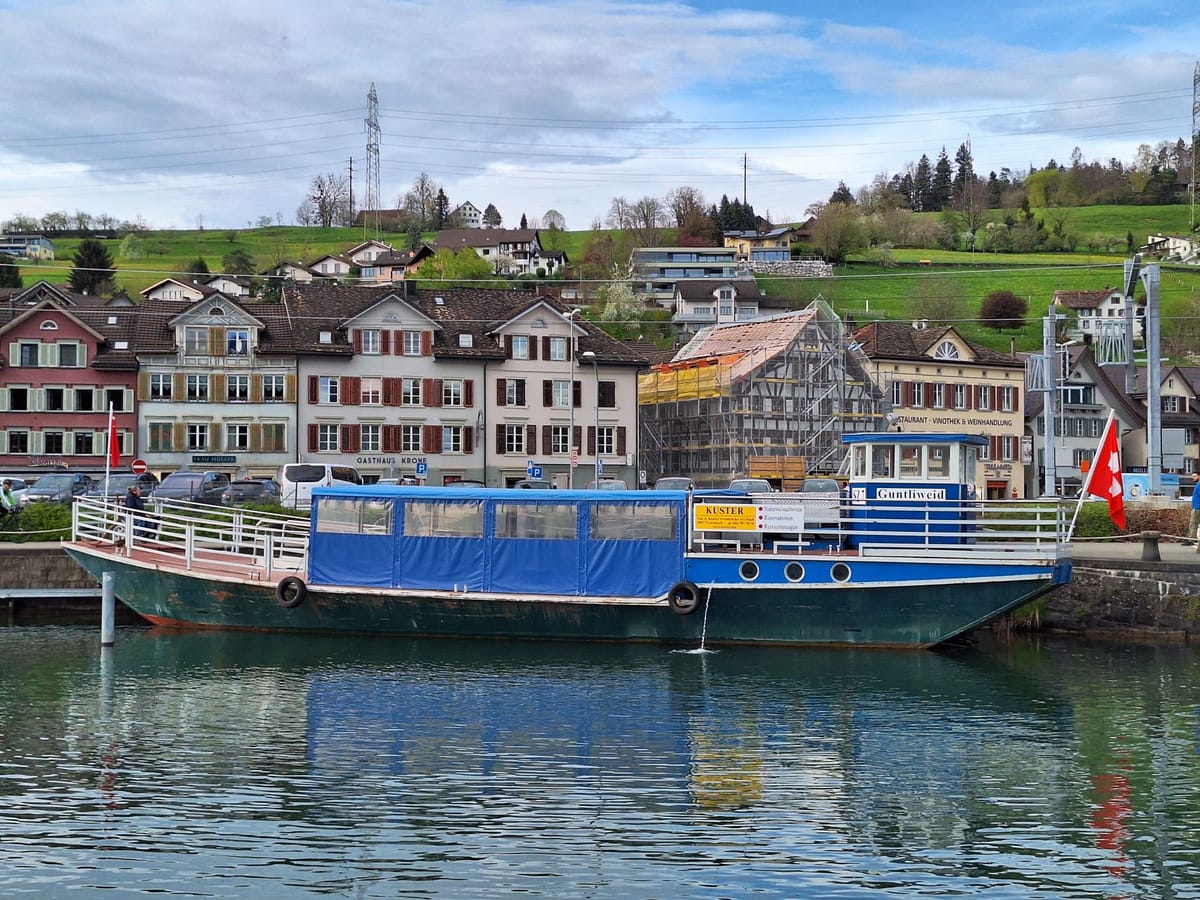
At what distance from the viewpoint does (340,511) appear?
36375 millimetres

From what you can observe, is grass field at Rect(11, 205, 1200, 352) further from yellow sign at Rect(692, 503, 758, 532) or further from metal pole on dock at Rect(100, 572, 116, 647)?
yellow sign at Rect(692, 503, 758, 532)

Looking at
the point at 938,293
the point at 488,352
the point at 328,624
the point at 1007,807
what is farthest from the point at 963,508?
the point at 938,293

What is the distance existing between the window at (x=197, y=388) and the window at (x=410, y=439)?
10866 mm

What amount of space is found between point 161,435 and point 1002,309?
8556 cm

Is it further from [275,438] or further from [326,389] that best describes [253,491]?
[326,389]

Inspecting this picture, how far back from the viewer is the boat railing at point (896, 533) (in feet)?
108

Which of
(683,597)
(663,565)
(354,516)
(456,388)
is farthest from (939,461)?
(456,388)

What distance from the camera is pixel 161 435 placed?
252 feet

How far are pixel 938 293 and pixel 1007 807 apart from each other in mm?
119496

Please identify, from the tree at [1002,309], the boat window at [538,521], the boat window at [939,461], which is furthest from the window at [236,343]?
the tree at [1002,309]

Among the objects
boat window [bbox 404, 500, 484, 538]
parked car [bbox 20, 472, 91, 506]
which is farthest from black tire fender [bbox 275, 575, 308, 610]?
parked car [bbox 20, 472, 91, 506]

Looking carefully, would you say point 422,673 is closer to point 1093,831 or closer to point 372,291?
point 1093,831

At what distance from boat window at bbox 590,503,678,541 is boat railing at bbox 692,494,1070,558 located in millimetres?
788

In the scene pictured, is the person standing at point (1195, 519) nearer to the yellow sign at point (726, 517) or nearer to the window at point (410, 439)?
the yellow sign at point (726, 517)
